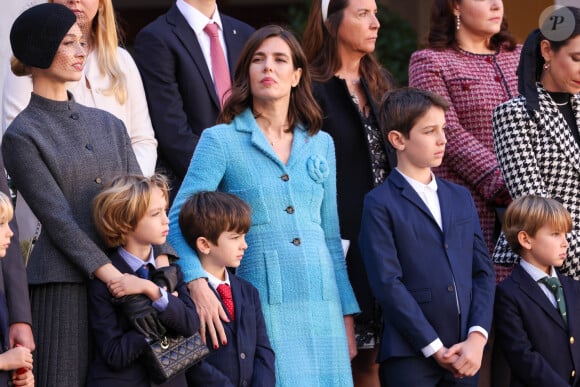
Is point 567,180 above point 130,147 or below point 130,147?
below

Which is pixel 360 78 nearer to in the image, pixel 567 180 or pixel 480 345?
pixel 567 180

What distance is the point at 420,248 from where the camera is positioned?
18.4 ft

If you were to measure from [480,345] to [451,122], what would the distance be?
1417mm

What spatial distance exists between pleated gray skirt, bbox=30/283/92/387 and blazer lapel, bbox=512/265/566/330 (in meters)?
2.05

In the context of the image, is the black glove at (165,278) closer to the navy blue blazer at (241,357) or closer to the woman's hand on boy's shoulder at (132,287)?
the woman's hand on boy's shoulder at (132,287)

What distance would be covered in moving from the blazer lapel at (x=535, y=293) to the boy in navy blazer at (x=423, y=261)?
0.84ft

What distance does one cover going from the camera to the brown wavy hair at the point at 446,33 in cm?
692

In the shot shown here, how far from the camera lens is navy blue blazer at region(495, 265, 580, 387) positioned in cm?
585

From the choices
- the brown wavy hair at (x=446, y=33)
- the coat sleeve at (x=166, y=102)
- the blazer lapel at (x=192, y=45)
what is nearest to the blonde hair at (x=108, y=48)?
the coat sleeve at (x=166, y=102)

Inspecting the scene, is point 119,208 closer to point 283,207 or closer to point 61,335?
point 61,335

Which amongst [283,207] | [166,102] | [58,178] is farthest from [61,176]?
[166,102]

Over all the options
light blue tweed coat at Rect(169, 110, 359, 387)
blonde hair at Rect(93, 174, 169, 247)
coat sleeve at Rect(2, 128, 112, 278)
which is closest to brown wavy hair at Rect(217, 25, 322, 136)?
light blue tweed coat at Rect(169, 110, 359, 387)

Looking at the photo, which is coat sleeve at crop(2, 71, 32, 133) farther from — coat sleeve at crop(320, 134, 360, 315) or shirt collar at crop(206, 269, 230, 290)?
coat sleeve at crop(320, 134, 360, 315)

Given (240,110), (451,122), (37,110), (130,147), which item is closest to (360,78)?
(451,122)
